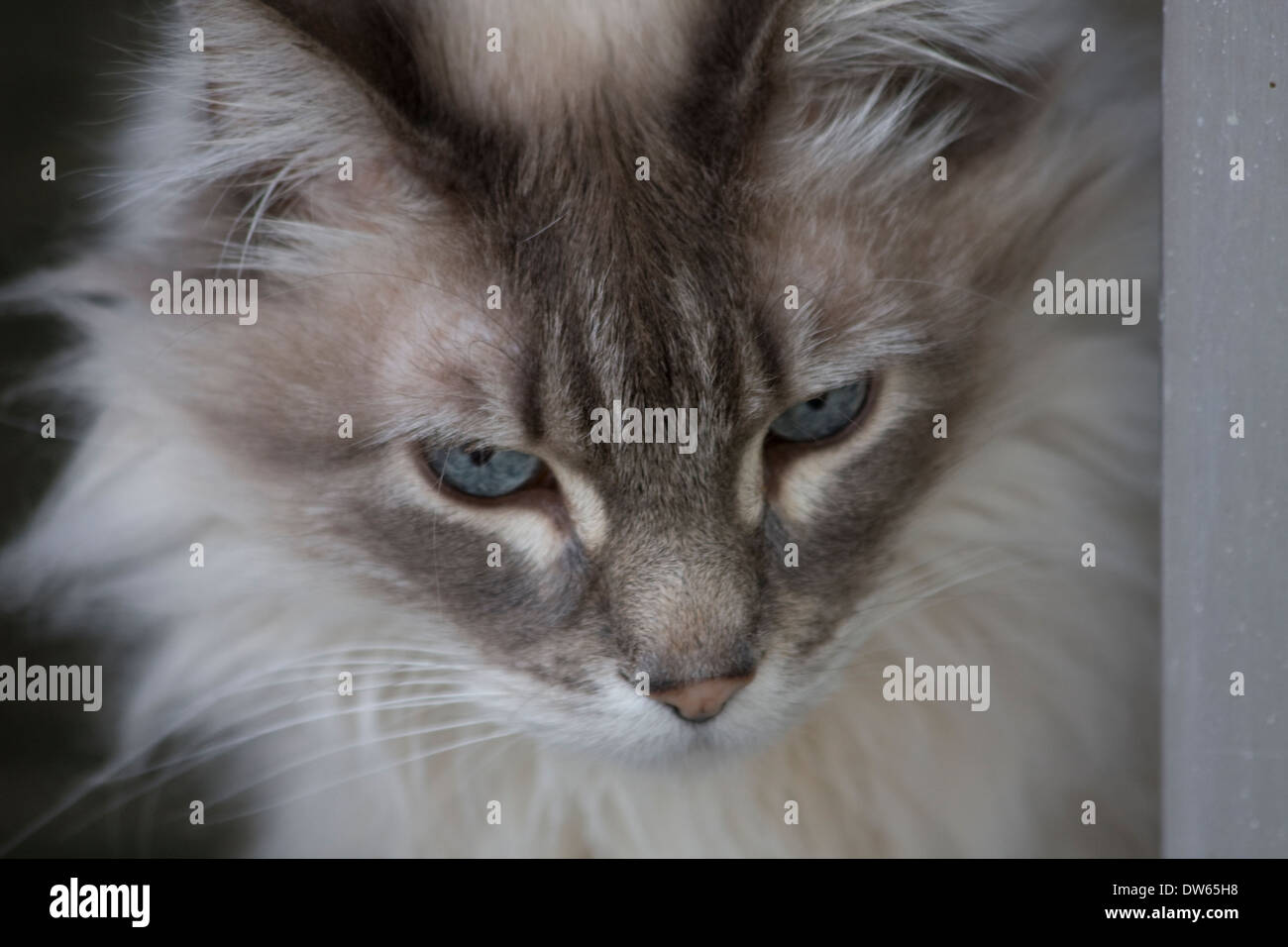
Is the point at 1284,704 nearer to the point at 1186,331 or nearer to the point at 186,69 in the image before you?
the point at 1186,331

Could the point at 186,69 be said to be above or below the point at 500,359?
above

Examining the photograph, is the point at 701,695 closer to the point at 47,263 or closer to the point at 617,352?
the point at 617,352

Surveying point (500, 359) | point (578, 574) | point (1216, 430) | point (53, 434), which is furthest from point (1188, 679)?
point (53, 434)

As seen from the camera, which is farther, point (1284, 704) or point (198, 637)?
point (198, 637)

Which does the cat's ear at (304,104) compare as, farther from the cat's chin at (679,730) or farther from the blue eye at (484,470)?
the cat's chin at (679,730)

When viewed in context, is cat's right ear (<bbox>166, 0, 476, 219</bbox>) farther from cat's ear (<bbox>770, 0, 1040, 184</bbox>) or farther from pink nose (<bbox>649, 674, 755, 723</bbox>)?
pink nose (<bbox>649, 674, 755, 723</bbox>)

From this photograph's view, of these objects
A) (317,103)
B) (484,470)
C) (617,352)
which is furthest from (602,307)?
(317,103)
